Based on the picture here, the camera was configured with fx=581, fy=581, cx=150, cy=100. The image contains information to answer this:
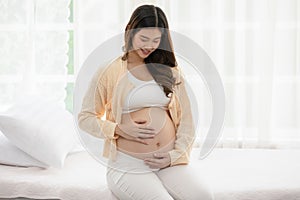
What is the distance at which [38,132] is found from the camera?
251cm

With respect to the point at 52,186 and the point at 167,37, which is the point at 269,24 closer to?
the point at 167,37

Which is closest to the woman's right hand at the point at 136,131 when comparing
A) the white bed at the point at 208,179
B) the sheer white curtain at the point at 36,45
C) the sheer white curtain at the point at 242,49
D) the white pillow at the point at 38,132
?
the white bed at the point at 208,179

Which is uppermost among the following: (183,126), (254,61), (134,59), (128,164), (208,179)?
(134,59)

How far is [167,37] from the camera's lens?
212cm

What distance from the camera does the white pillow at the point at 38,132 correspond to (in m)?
2.48

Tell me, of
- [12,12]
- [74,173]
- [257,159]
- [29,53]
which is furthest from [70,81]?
[257,159]

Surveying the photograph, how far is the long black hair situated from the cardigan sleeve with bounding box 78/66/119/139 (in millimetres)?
131

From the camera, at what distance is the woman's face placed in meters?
2.07

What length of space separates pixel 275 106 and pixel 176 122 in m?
1.17

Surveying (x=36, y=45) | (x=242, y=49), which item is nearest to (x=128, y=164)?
(x=242, y=49)

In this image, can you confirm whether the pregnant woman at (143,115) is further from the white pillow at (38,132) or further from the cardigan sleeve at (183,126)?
the white pillow at (38,132)

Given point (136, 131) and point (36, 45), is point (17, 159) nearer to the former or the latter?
point (136, 131)

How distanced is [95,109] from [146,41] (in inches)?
12.5

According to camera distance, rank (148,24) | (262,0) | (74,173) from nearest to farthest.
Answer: (148,24) < (74,173) < (262,0)
